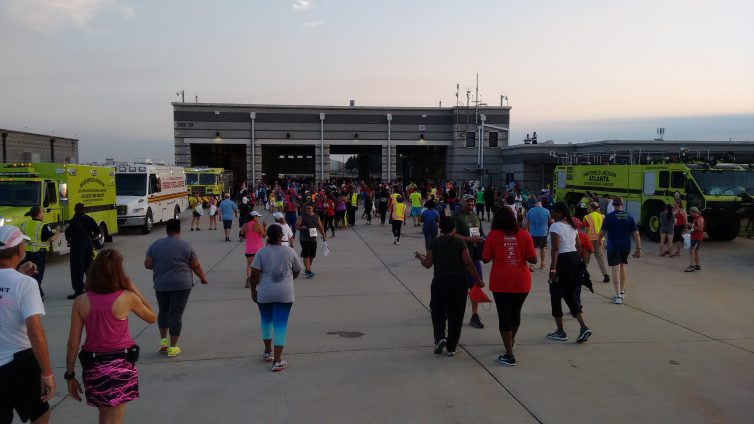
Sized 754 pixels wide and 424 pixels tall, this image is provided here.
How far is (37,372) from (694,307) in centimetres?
888

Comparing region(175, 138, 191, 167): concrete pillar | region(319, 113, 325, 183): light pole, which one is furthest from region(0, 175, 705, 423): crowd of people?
region(175, 138, 191, 167): concrete pillar

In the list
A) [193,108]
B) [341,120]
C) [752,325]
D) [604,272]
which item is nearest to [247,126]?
[193,108]

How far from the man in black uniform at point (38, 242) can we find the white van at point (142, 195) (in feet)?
32.7

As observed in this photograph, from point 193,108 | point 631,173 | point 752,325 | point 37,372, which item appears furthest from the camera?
point 193,108

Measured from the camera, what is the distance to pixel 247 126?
4347cm

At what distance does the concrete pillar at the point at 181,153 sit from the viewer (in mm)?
42969

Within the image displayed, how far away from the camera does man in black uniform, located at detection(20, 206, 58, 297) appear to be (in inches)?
371

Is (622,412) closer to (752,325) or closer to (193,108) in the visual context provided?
(752,325)

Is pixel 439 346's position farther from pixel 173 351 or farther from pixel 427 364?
pixel 173 351

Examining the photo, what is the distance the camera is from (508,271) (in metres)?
6.31

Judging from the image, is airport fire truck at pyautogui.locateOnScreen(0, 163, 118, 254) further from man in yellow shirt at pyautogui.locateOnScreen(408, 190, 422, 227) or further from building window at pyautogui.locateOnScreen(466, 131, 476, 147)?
building window at pyautogui.locateOnScreen(466, 131, 476, 147)

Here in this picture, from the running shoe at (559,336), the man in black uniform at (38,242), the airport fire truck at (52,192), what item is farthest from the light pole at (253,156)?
the running shoe at (559,336)

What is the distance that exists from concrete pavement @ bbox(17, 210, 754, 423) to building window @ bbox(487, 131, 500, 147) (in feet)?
116

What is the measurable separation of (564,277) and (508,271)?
1266 mm
